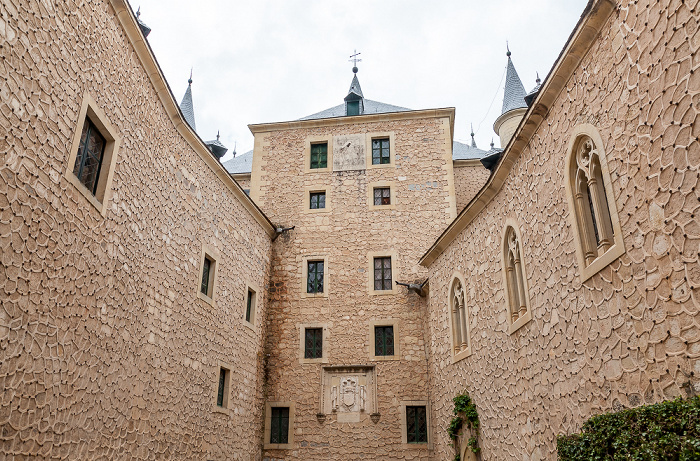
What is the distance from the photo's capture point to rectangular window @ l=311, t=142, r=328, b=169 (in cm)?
1641

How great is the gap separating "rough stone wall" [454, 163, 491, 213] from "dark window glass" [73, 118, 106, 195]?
38.5 ft

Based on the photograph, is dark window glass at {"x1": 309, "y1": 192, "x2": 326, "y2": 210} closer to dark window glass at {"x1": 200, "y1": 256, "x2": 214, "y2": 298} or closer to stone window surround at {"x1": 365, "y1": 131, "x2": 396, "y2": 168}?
stone window surround at {"x1": 365, "y1": 131, "x2": 396, "y2": 168}

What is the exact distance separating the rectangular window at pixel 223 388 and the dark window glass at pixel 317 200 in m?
5.88

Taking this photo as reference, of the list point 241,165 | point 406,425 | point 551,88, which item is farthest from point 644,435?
point 241,165

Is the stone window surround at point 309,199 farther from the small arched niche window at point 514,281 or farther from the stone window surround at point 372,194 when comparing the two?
the small arched niche window at point 514,281

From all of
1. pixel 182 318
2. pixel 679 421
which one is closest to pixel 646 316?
pixel 679 421

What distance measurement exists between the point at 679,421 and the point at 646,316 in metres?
0.96

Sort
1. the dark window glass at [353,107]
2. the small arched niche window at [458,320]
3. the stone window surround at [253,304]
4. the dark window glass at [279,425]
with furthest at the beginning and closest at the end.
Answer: the dark window glass at [353,107], the dark window glass at [279,425], the stone window surround at [253,304], the small arched niche window at [458,320]

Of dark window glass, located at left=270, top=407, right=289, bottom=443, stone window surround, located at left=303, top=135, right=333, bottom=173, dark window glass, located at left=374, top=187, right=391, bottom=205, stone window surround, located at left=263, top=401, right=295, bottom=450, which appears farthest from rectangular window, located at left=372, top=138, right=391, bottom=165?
dark window glass, located at left=270, top=407, right=289, bottom=443

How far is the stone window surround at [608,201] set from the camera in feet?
17.0

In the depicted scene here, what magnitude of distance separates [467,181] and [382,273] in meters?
4.67

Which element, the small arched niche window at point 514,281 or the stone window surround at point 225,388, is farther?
the stone window surround at point 225,388

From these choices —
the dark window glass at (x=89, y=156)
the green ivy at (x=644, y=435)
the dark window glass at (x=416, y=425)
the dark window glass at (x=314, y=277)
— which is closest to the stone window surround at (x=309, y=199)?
the dark window glass at (x=314, y=277)

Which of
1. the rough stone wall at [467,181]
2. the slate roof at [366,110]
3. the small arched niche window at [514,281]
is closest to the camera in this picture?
the small arched niche window at [514,281]
